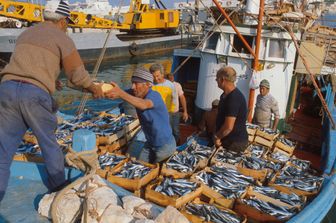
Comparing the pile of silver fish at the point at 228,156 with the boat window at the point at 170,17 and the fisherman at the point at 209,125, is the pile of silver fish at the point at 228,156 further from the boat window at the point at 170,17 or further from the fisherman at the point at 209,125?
the boat window at the point at 170,17

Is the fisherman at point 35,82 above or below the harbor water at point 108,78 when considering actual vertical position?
above

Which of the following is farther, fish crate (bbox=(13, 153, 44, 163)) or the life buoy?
the life buoy

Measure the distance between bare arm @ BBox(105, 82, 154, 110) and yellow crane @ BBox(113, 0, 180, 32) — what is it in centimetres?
3128

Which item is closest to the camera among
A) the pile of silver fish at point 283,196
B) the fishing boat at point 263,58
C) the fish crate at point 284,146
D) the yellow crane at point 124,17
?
the pile of silver fish at point 283,196

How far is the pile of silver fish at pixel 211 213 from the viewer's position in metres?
3.64

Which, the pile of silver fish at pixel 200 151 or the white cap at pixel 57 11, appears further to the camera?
the pile of silver fish at pixel 200 151

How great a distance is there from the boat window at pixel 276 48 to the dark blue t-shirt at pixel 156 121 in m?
5.85

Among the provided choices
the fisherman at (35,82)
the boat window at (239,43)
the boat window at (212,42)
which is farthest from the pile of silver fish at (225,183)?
the boat window at (212,42)

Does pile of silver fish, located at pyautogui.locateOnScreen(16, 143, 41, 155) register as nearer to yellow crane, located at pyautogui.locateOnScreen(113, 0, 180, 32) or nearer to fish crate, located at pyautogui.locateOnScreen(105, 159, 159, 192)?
fish crate, located at pyautogui.locateOnScreen(105, 159, 159, 192)

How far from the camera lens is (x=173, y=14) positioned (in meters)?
39.6

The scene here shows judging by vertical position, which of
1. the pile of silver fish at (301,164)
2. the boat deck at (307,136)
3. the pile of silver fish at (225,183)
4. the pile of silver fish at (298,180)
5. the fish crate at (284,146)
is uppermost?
the pile of silver fish at (225,183)

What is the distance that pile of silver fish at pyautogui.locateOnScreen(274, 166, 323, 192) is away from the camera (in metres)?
4.72

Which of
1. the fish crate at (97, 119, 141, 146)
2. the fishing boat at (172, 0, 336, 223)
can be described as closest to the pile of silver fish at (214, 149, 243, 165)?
the fish crate at (97, 119, 141, 146)

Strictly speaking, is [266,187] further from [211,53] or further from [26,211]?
[211,53]
